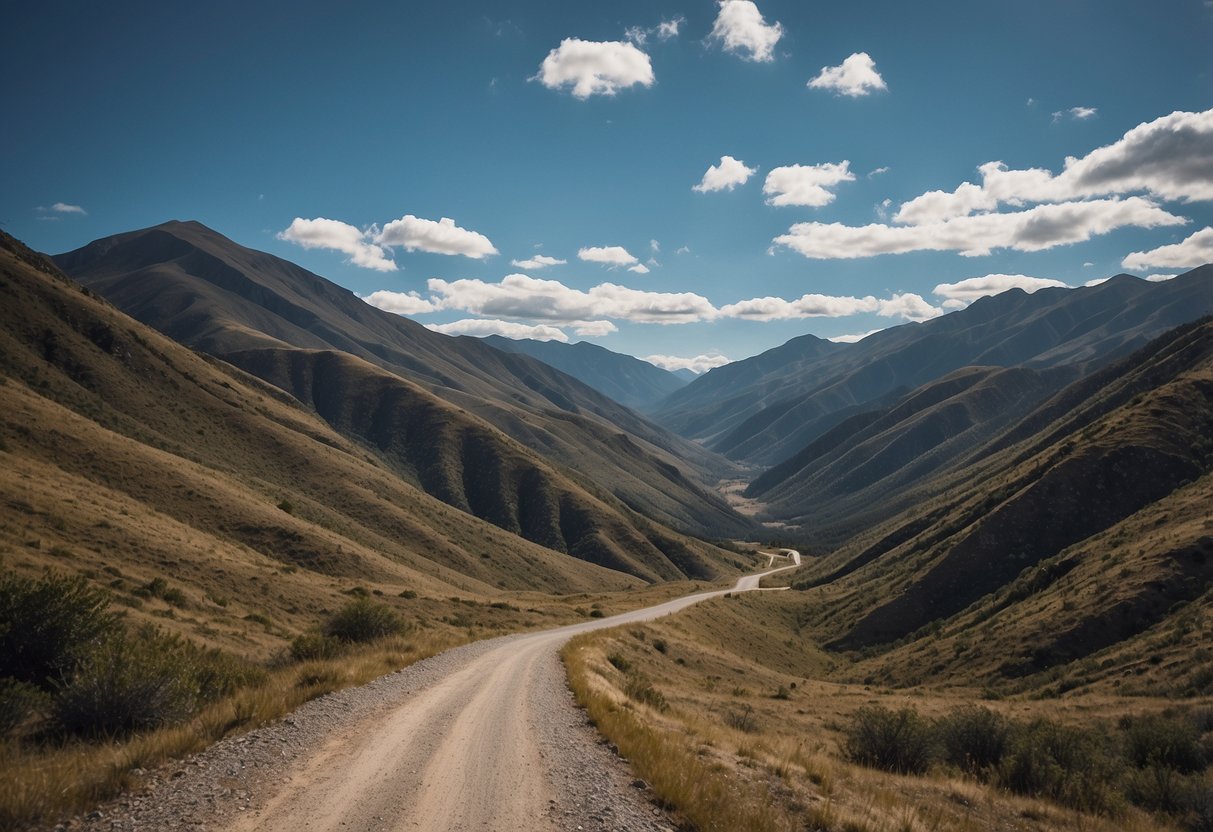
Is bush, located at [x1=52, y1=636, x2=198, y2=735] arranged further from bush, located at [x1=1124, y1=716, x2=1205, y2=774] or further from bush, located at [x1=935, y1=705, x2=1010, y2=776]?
bush, located at [x1=1124, y1=716, x2=1205, y2=774]

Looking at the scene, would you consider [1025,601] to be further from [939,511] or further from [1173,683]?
[939,511]

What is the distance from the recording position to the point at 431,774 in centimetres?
896

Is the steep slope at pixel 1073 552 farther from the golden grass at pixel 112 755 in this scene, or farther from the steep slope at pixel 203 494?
the steep slope at pixel 203 494

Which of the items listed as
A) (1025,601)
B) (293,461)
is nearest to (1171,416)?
(1025,601)

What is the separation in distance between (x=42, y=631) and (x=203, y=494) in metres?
45.3

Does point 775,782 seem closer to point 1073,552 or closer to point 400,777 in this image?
point 400,777

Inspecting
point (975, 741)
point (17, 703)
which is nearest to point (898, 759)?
point (975, 741)

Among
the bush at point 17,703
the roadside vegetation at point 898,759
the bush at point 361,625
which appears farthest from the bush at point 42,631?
the roadside vegetation at point 898,759

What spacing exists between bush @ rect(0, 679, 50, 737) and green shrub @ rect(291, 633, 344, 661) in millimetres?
8168

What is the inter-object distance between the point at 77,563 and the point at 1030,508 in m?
77.8

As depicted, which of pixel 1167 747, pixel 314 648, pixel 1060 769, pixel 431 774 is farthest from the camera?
pixel 314 648

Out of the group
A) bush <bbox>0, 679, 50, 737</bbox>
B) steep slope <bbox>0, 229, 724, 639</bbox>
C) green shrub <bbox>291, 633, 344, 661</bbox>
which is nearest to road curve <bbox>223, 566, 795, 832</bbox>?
bush <bbox>0, 679, 50, 737</bbox>

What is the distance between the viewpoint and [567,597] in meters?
68.6

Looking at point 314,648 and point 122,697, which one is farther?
→ point 314,648
